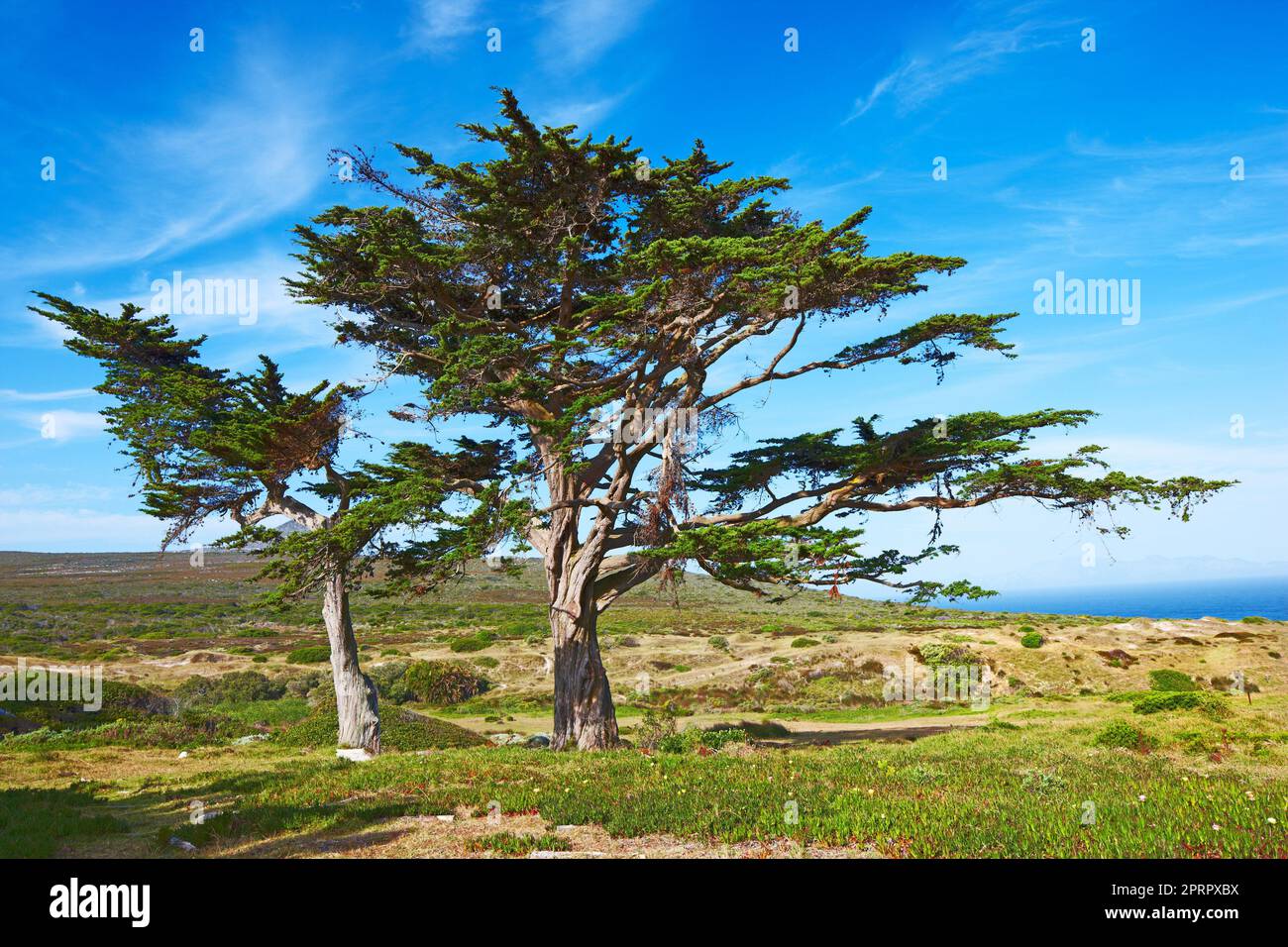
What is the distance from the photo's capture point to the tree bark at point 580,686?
17628mm

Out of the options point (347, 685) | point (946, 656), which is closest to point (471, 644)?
point (946, 656)

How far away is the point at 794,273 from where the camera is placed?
48.4ft

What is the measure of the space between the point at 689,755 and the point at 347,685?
33.8 feet

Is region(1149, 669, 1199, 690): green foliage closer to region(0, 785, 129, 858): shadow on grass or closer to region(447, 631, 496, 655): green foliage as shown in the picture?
region(447, 631, 496, 655): green foliage

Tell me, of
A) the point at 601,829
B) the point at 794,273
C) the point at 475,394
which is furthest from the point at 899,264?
the point at 601,829

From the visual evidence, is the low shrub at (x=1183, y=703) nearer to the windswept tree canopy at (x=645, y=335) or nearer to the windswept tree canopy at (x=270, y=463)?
the windswept tree canopy at (x=645, y=335)

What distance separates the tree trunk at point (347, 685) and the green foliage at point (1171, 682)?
106 ft

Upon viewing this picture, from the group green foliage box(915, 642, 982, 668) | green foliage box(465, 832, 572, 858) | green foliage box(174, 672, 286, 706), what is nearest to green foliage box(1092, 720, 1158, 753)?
green foliage box(465, 832, 572, 858)

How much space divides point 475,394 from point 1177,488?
14.7m

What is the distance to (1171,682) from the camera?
107 feet

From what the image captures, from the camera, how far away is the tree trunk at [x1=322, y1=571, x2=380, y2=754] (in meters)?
19.3

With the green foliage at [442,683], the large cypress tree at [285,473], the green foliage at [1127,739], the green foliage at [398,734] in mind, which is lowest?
the green foliage at [442,683]

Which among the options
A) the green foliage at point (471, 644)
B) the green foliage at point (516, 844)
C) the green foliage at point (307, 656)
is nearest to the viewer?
the green foliage at point (516, 844)
